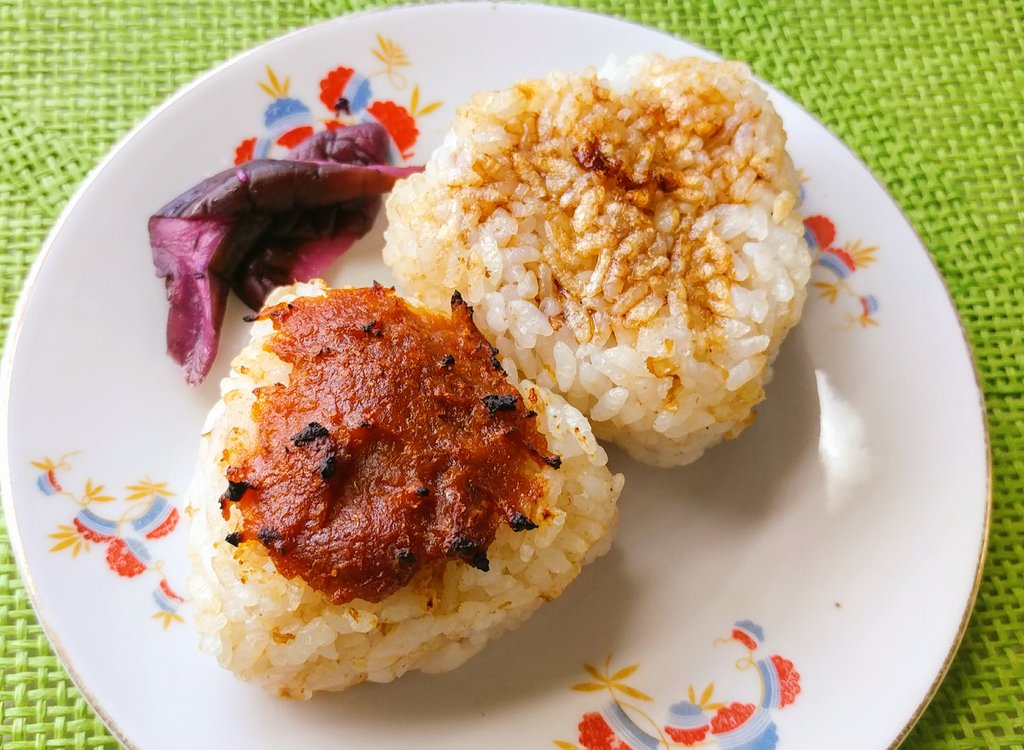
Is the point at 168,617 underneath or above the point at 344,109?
underneath

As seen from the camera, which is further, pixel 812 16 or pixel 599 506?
pixel 812 16

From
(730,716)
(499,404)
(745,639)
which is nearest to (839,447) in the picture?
(745,639)

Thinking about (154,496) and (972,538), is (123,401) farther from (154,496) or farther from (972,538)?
(972,538)

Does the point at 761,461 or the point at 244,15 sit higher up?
the point at 244,15

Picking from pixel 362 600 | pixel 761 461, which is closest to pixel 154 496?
pixel 362 600

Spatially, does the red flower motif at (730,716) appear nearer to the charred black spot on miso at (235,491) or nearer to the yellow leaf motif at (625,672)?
the yellow leaf motif at (625,672)

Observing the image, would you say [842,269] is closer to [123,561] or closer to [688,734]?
[688,734]

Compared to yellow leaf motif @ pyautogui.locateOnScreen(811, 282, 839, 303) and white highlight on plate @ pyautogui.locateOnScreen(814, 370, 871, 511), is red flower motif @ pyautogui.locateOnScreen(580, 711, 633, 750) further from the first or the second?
yellow leaf motif @ pyautogui.locateOnScreen(811, 282, 839, 303)
